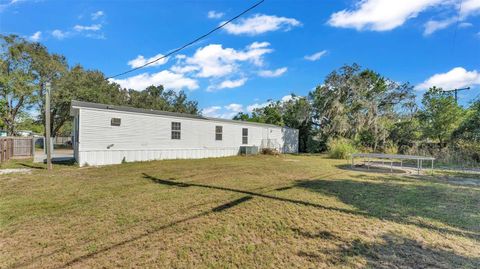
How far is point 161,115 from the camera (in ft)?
39.0

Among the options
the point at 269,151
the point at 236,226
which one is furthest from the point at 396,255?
the point at 269,151

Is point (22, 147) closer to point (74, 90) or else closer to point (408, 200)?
point (74, 90)

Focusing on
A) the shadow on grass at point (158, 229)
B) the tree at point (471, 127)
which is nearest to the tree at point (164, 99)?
the shadow on grass at point (158, 229)

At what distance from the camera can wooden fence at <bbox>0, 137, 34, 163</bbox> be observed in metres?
10.6

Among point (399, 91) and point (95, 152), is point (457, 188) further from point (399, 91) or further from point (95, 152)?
point (399, 91)

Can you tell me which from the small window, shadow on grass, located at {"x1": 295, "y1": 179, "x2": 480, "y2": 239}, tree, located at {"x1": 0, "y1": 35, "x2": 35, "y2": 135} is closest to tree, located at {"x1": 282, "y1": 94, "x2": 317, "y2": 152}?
shadow on grass, located at {"x1": 295, "y1": 179, "x2": 480, "y2": 239}

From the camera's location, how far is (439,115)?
14.2m

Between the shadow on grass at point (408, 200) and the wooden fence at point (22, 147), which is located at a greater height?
the wooden fence at point (22, 147)

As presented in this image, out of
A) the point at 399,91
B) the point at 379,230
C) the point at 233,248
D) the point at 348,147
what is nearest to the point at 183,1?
the point at 233,248

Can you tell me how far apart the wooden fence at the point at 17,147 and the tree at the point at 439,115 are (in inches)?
882

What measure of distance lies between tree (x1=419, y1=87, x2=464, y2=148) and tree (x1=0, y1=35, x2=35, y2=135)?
2784cm

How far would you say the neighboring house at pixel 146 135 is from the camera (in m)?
9.61

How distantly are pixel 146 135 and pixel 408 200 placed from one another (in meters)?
10.3

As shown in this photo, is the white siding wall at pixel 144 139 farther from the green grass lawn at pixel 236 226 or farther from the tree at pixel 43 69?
the tree at pixel 43 69
